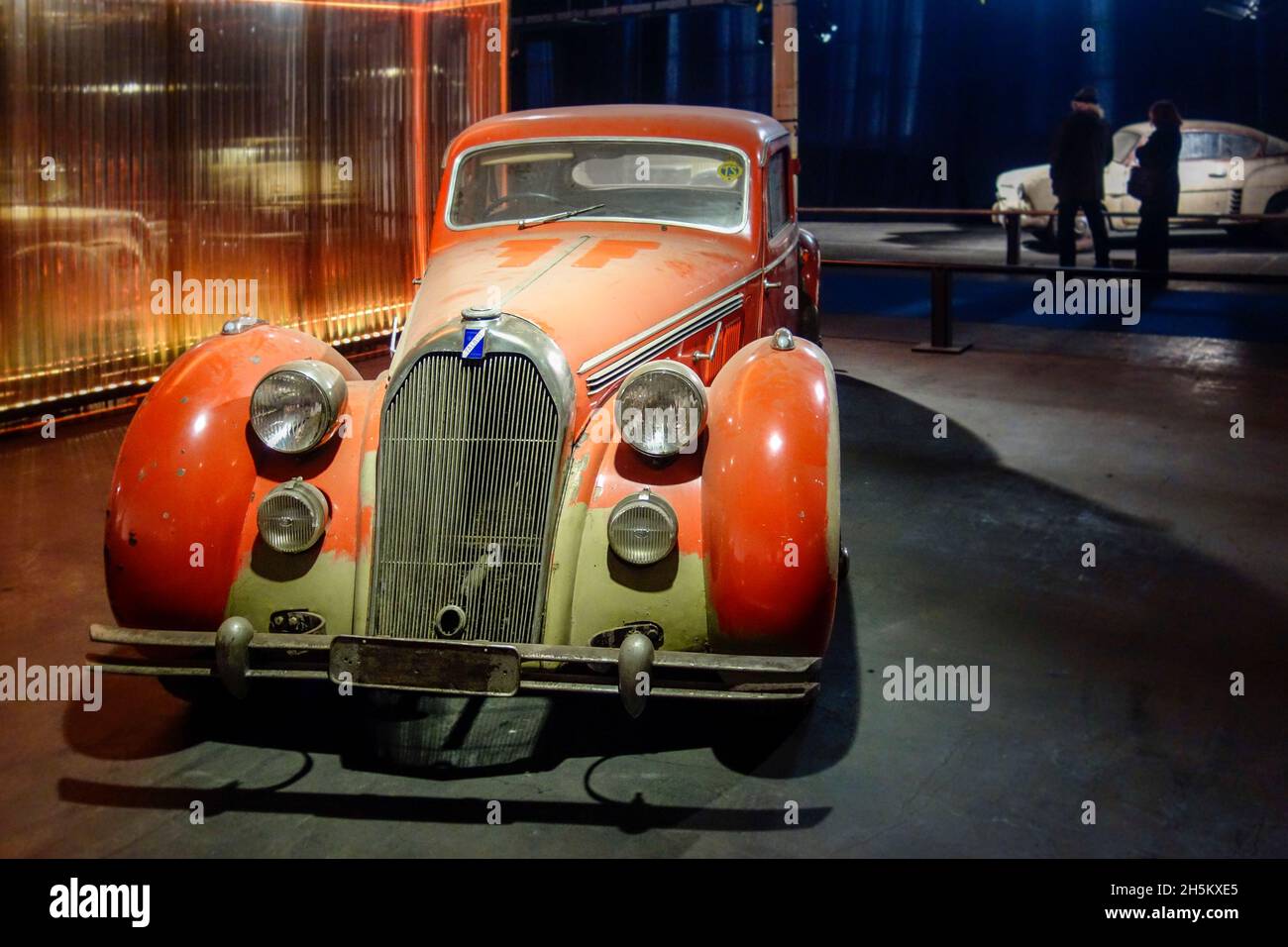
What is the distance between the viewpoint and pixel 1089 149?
13.3 m

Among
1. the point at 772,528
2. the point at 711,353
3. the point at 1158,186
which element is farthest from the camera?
the point at 1158,186

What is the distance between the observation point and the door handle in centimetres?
484

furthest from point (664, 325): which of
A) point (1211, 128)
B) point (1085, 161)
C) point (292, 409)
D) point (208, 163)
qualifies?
point (1211, 128)

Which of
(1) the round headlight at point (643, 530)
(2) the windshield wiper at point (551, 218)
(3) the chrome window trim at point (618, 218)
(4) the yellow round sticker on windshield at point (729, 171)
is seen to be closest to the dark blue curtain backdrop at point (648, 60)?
(3) the chrome window trim at point (618, 218)

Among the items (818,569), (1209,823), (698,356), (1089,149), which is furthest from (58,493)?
(1089,149)

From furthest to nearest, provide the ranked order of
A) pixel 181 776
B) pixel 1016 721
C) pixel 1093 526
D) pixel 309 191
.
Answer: pixel 309 191
pixel 1093 526
pixel 1016 721
pixel 181 776

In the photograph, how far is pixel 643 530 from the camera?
142 inches

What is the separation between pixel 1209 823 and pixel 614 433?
2.02 m

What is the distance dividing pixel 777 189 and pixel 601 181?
97 centimetres

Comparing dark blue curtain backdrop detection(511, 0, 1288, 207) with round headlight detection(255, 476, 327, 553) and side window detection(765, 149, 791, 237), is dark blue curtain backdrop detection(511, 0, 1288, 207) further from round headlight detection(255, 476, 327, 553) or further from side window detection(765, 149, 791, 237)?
round headlight detection(255, 476, 327, 553)

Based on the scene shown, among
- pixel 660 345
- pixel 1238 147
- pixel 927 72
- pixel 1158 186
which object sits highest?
pixel 927 72

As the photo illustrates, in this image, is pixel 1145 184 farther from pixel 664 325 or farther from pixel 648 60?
pixel 648 60

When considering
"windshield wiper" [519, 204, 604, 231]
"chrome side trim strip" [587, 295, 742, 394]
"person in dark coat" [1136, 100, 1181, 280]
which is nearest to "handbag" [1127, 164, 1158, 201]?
"person in dark coat" [1136, 100, 1181, 280]

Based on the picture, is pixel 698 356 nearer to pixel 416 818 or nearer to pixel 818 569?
pixel 818 569
